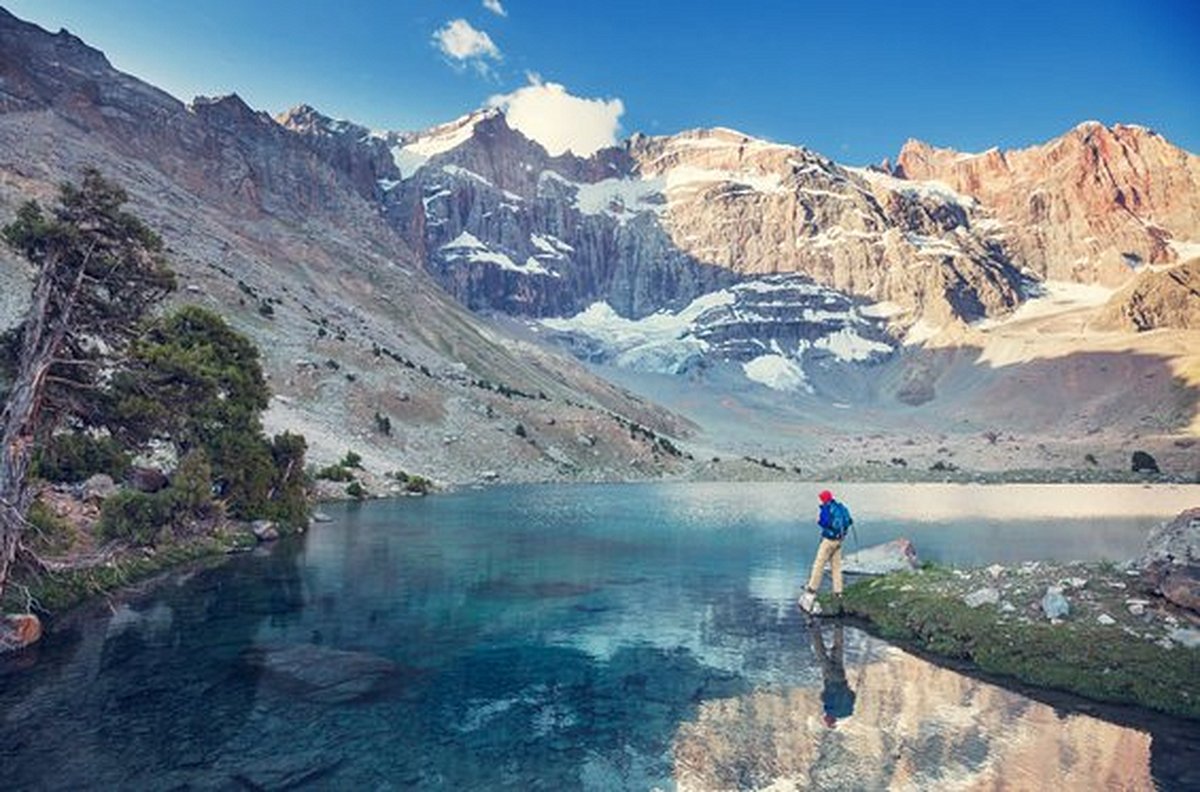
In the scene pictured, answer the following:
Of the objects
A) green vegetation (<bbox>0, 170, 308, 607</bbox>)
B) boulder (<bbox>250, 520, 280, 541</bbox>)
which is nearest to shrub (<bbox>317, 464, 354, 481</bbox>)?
boulder (<bbox>250, 520, 280, 541</bbox>)

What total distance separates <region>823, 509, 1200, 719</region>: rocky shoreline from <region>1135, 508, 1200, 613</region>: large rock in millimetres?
32

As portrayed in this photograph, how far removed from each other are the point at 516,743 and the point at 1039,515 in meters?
60.8

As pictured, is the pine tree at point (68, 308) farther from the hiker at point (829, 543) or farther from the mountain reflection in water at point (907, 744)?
the hiker at point (829, 543)

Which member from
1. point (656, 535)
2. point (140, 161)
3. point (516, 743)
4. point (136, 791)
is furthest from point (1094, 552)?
point (140, 161)

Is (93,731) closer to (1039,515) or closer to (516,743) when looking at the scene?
(516,743)

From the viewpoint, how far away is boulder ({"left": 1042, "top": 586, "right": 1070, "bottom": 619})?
20.5 meters

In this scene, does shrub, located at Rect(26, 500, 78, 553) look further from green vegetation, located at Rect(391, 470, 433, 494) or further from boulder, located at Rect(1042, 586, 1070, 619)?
green vegetation, located at Rect(391, 470, 433, 494)

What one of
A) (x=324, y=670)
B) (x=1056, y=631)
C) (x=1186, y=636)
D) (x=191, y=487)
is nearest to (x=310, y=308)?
(x=191, y=487)

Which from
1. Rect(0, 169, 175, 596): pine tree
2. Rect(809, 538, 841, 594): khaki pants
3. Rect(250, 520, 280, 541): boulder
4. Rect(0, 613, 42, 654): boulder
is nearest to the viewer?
Rect(0, 613, 42, 654): boulder

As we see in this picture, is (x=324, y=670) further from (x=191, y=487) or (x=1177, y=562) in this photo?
(x=191, y=487)

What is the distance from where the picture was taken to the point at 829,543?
27.0 m

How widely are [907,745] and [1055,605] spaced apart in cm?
838

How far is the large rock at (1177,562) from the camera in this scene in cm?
1941

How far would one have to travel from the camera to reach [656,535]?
50188mm
